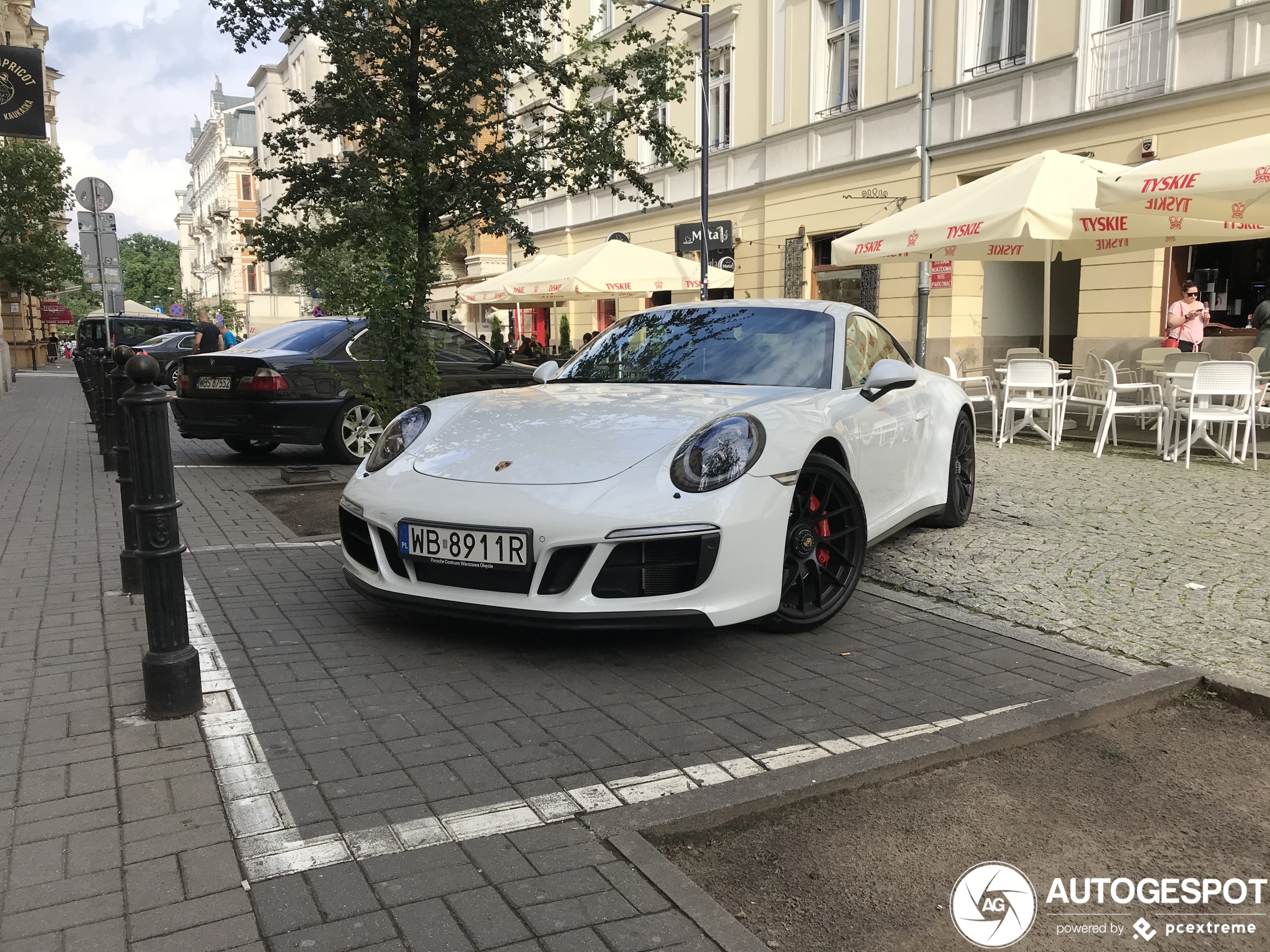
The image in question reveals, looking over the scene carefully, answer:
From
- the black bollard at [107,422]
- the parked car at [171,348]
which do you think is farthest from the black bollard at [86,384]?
the parked car at [171,348]

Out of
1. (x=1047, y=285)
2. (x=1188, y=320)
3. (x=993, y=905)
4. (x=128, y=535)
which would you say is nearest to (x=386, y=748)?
(x=993, y=905)

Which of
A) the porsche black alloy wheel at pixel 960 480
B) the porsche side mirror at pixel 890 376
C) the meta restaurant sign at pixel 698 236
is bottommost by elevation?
the porsche black alloy wheel at pixel 960 480

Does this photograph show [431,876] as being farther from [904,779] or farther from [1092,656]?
[1092,656]

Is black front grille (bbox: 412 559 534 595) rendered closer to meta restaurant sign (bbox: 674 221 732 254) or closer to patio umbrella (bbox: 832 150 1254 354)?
patio umbrella (bbox: 832 150 1254 354)

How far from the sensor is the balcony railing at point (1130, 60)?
46.3 feet

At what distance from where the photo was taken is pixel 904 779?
299cm

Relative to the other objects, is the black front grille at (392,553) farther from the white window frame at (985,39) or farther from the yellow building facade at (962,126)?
the white window frame at (985,39)

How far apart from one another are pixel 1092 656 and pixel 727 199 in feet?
68.0

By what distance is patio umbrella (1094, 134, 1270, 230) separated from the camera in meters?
8.00

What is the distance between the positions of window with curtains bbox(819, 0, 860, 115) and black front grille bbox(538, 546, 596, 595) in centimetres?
1801

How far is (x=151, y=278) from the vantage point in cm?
12988

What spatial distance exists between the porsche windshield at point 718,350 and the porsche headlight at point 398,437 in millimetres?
927

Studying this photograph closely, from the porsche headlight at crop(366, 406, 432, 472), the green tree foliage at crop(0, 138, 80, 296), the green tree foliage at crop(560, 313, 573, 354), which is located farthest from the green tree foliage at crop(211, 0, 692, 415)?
the green tree foliage at crop(0, 138, 80, 296)

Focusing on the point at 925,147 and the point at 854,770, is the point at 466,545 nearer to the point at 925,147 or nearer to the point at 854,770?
the point at 854,770
